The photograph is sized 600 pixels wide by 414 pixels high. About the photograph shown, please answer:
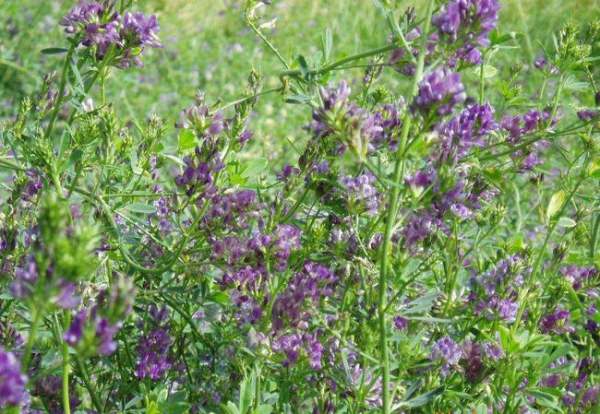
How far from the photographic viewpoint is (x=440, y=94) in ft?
4.26

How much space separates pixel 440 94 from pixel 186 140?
674 millimetres

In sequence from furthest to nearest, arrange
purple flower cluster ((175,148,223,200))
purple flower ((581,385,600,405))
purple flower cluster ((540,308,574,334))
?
purple flower cluster ((540,308,574,334)) → purple flower ((581,385,600,405)) → purple flower cluster ((175,148,223,200))

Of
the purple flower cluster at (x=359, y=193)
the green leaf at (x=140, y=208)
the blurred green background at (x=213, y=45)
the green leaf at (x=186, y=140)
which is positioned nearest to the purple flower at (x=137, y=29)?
the green leaf at (x=186, y=140)

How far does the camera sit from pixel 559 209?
6.57ft

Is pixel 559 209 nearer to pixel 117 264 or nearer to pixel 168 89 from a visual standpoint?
pixel 117 264

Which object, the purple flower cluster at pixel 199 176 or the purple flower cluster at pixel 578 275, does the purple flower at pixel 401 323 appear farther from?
the purple flower cluster at pixel 199 176

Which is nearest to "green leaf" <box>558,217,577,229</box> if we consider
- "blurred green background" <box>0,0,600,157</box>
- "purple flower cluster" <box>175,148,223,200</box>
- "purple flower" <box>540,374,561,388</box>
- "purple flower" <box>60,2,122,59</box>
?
"purple flower" <box>540,374,561,388</box>

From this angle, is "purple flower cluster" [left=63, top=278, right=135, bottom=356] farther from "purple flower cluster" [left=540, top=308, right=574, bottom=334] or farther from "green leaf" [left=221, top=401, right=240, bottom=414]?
"purple flower cluster" [left=540, top=308, right=574, bottom=334]

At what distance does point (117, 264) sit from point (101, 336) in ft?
3.35

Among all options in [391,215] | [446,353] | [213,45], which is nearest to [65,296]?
[391,215]

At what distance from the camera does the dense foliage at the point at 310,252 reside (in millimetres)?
1566

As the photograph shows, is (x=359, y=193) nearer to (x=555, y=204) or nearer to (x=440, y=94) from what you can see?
(x=440, y=94)

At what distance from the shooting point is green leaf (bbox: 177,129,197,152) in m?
1.79

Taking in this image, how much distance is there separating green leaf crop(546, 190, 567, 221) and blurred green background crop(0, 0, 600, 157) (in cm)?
158
